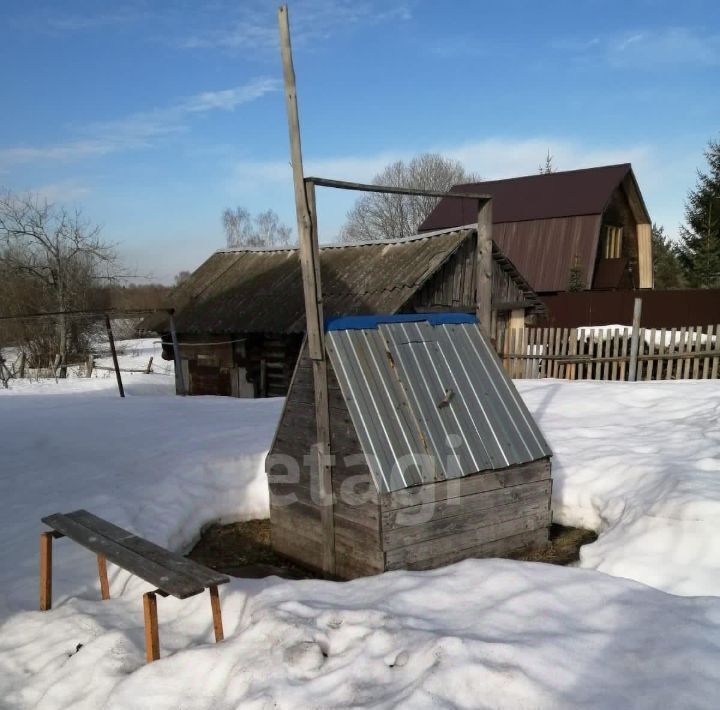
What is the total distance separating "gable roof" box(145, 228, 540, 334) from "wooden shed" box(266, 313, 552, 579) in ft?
18.8

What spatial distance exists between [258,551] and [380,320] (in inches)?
95.7

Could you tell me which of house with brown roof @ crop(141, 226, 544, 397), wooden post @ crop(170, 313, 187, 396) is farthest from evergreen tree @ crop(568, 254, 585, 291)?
wooden post @ crop(170, 313, 187, 396)

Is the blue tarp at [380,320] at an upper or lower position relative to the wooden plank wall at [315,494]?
upper

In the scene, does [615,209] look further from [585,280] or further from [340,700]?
[340,700]

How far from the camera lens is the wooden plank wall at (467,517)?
13.7 feet

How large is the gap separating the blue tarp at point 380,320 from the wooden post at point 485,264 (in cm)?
25

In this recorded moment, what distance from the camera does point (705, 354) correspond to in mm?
10602

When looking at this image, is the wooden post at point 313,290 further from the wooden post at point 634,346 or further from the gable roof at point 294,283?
the wooden post at point 634,346

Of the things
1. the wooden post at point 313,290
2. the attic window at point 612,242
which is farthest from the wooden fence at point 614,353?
the attic window at point 612,242

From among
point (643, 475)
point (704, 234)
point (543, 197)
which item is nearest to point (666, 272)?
point (704, 234)

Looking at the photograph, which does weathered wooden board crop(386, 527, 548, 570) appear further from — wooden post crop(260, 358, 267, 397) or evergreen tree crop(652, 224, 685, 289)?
evergreen tree crop(652, 224, 685, 289)

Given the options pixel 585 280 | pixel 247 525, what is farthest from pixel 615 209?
pixel 247 525

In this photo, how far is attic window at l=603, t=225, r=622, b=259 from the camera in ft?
75.8

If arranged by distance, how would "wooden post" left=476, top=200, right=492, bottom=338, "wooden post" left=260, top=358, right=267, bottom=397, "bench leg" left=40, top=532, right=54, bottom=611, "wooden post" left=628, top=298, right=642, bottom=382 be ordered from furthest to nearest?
"wooden post" left=260, top=358, right=267, bottom=397
"wooden post" left=628, top=298, right=642, bottom=382
"wooden post" left=476, top=200, right=492, bottom=338
"bench leg" left=40, top=532, right=54, bottom=611
